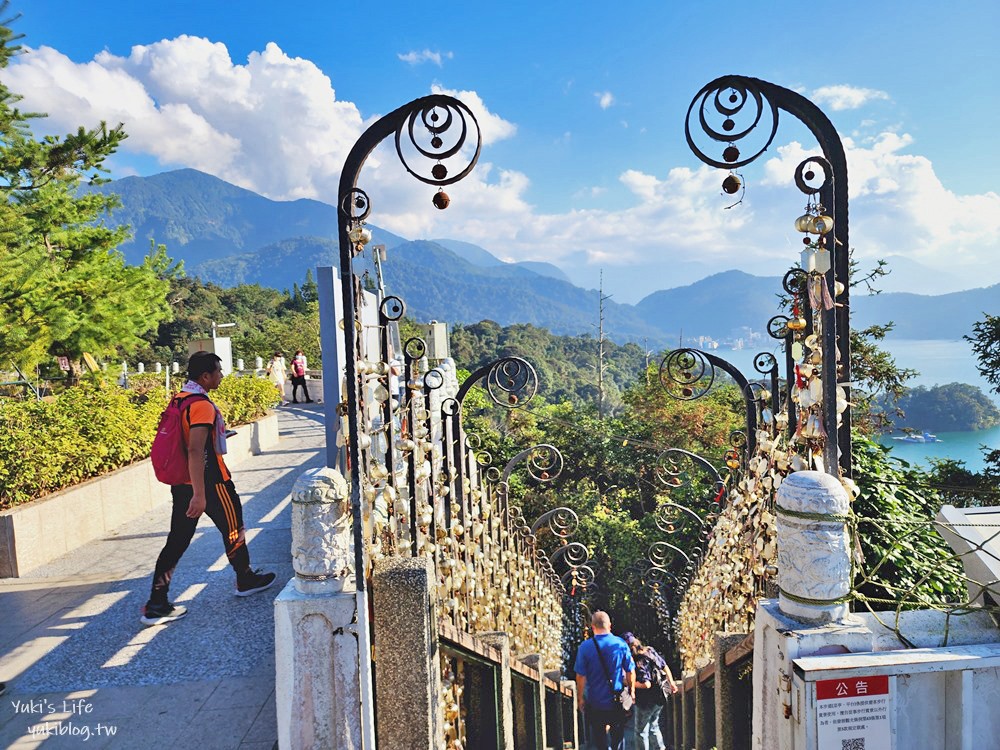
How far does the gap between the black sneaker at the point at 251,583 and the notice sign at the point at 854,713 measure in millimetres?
3835

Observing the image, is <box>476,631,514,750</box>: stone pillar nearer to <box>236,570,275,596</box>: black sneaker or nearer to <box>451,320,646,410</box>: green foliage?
<box>236,570,275,596</box>: black sneaker

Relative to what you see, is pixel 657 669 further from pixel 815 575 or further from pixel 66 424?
pixel 66 424

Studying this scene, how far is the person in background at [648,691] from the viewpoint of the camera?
18.0ft

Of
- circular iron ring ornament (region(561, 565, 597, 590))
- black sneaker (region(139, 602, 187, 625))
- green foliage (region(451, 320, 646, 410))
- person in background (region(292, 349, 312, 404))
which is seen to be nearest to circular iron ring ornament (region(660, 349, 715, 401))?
black sneaker (region(139, 602, 187, 625))

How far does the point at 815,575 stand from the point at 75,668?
3987mm

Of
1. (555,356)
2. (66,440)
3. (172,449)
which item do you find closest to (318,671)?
(172,449)

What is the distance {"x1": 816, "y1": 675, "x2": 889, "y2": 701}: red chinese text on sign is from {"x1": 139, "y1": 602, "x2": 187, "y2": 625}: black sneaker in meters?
3.98

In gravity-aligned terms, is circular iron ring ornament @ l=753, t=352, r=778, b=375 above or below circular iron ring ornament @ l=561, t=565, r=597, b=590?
above

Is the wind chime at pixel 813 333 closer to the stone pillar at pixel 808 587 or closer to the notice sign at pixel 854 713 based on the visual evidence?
the stone pillar at pixel 808 587

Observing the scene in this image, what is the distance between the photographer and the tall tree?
8211 mm

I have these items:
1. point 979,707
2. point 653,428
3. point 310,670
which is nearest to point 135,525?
point 310,670

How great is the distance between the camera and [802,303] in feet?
7.83

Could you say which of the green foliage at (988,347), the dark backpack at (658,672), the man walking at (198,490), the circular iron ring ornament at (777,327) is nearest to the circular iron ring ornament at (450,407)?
the man walking at (198,490)

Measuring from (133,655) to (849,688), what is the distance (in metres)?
3.84
